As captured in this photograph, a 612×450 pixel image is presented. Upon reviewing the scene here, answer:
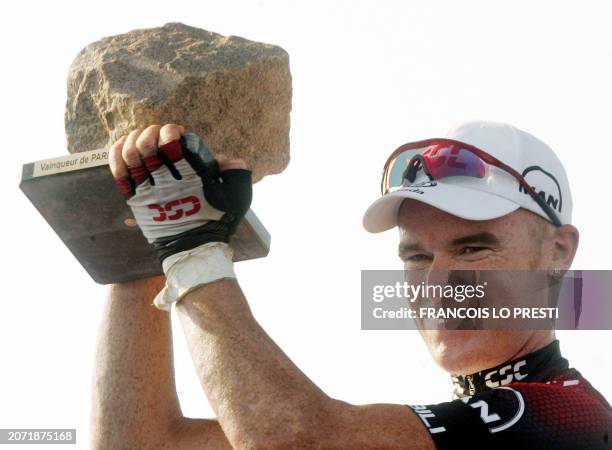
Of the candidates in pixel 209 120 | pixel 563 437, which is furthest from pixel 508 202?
pixel 209 120

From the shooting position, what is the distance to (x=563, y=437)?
9.66ft

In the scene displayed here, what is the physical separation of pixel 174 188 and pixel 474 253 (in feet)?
4.17

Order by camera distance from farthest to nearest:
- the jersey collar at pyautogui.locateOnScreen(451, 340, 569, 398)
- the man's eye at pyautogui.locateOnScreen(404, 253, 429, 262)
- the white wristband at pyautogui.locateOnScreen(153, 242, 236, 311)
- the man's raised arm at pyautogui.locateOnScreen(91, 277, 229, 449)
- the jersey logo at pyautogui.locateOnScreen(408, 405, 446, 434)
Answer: the man's raised arm at pyautogui.locateOnScreen(91, 277, 229, 449), the man's eye at pyautogui.locateOnScreen(404, 253, 429, 262), the jersey collar at pyautogui.locateOnScreen(451, 340, 569, 398), the white wristband at pyautogui.locateOnScreen(153, 242, 236, 311), the jersey logo at pyautogui.locateOnScreen(408, 405, 446, 434)

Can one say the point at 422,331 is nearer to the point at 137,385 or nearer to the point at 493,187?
the point at 493,187

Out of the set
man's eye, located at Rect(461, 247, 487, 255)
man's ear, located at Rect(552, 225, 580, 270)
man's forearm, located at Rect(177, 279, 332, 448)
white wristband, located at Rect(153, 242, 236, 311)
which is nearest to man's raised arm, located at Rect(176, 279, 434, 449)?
man's forearm, located at Rect(177, 279, 332, 448)

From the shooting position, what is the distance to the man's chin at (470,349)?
3514 millimetres

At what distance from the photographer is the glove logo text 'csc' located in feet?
10.3

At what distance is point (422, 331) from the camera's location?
12.3ft

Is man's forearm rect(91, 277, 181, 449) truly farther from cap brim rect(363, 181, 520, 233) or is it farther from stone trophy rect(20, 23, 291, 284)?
cap brim rect(363, 181, 520, 233)

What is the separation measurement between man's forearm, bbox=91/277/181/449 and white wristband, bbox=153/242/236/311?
2.87 feet

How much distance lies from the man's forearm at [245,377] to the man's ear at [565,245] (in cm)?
142

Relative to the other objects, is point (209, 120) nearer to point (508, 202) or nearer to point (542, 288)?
point (508, 202)

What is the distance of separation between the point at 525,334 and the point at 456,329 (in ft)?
0.89

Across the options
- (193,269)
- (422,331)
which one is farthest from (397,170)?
(193,269)
